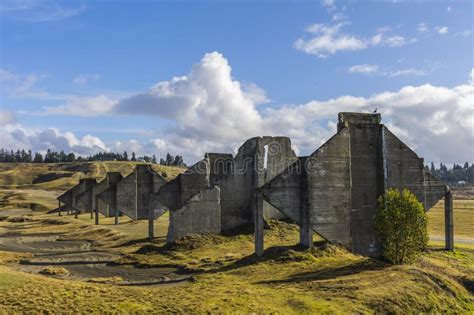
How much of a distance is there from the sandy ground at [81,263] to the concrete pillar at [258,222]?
503cm

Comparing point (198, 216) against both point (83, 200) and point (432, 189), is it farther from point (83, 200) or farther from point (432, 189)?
point (83, 200)

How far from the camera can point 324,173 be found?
3148 centimetres

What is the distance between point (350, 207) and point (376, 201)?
2439 mm

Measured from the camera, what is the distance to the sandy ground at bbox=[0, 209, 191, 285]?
28297mm

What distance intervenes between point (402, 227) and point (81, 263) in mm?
23172

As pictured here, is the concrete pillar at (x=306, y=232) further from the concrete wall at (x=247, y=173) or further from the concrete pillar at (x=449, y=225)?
the concrete pillar at (x=449, y=225)

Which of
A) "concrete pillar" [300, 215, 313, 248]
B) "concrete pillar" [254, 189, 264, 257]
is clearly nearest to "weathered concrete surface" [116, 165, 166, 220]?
"concrete pillar" [254, 189, 264, 257]

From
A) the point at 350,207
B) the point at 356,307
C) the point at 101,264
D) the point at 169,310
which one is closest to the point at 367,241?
the point at 350,207

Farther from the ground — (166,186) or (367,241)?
(166,186)

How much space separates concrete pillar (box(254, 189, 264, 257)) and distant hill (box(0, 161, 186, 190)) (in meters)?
106

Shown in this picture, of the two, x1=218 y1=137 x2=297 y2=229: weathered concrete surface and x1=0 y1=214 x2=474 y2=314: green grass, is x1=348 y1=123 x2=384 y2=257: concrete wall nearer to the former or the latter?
x1=0 y1=214 x2=474 y2=314: green grass

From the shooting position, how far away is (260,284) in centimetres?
2475

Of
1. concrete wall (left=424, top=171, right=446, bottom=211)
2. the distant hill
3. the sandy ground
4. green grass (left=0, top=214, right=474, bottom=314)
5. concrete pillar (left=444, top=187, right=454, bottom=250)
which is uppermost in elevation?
the distant hill

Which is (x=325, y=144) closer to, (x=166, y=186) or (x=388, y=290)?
(x=388, y=290)
